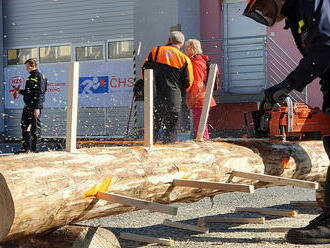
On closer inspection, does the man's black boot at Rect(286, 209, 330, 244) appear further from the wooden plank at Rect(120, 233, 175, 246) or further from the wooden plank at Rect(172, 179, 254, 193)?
the wooden plank at Rect(120, 233, 175, 246)

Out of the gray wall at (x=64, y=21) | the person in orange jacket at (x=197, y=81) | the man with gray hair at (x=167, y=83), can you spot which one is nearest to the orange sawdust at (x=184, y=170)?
the man with gray hair at (x=167, y=83)

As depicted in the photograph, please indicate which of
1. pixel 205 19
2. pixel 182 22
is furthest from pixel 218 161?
pixel 205 19

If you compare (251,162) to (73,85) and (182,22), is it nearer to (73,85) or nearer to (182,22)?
(73,85)

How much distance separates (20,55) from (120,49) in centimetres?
361

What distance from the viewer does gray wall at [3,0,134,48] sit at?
14.5m

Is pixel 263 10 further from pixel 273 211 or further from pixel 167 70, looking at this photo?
pixel 167 70

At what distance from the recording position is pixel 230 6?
1369 centimetres

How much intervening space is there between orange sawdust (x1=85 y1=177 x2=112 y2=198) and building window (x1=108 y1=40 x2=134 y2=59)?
11309mm

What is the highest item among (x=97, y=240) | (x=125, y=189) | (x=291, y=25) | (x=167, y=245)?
(x=291, y=25)

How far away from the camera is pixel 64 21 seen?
1520 cm

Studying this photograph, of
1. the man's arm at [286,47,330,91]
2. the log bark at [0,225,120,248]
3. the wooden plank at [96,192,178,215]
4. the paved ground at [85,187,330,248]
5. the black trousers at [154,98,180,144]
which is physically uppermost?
the man's arm at [286,47,330,91]

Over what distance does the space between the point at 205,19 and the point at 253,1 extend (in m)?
10.2

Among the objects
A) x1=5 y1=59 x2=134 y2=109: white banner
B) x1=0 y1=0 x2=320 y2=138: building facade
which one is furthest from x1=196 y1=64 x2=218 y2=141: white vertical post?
x1=5 y1=59 x2=134 y2=109: white banner

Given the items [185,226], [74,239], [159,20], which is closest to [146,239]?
[185,226]
